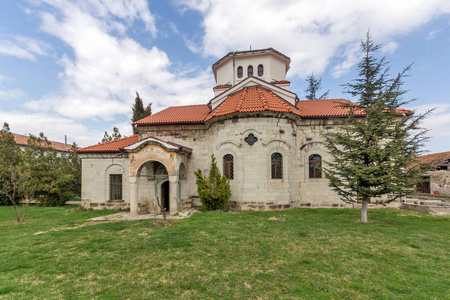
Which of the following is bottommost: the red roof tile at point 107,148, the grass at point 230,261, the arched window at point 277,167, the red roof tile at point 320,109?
the grass at point 230,261

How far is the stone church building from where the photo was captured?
1122 centimetres

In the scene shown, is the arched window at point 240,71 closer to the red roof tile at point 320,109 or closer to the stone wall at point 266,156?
the red roof tile at point 320,109

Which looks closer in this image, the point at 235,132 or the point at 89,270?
the point at 89,270

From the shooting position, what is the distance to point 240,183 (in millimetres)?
11359

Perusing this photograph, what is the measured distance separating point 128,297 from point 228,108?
10.1 meters

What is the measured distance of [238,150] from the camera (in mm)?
11609

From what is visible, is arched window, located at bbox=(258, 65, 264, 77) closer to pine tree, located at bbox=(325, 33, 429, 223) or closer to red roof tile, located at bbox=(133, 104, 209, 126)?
red roof tile, located at bbox=(133, 104, 209, 126)

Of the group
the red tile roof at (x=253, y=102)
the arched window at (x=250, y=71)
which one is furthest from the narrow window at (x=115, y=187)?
the arched window at (x=250, y=71)

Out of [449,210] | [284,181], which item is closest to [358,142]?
[284,181]

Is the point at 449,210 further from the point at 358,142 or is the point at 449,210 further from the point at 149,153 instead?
the point at 149,153

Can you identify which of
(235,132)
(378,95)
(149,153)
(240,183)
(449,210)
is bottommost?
(449,210)

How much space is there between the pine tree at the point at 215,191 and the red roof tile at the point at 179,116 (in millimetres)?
4201

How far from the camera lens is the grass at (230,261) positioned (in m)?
3.68

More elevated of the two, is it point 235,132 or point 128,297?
point 235,132
